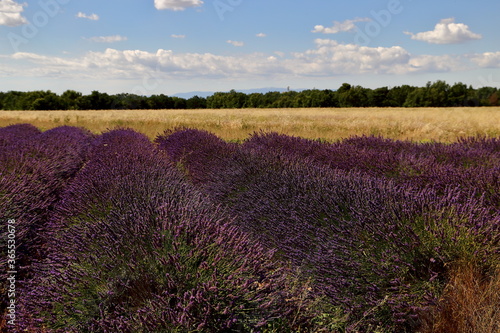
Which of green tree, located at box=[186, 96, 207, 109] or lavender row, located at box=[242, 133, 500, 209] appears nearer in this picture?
lavender row, located at box=[242, 133, 500, 209]

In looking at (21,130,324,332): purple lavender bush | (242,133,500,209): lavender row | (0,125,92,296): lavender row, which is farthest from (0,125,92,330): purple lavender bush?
(242,133,500,209): lavender row

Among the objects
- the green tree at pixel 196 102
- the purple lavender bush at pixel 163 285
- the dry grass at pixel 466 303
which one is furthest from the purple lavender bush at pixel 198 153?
the green tree at pixel 196 102

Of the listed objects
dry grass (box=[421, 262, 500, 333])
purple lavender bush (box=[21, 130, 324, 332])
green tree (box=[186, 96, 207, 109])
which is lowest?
dry grass (box=[421, 262, 500, 333])

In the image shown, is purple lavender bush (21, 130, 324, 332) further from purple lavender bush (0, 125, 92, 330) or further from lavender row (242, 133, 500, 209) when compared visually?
lavender row (242, 133, 500, 209)

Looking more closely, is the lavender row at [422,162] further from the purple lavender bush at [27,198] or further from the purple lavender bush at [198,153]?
the purple lavender bush at [27,198]

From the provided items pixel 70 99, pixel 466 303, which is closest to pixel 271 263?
pixel 466 303

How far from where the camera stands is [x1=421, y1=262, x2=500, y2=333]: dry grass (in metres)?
2.39

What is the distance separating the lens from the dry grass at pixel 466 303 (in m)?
2.39

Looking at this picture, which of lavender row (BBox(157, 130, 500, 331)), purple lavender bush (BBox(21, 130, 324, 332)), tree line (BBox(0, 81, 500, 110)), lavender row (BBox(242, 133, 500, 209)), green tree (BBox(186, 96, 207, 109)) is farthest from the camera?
green tree (BBox(186, 96, 207, 109))

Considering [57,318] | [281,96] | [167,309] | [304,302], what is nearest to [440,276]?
[304,302]

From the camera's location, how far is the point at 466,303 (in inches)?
98.8

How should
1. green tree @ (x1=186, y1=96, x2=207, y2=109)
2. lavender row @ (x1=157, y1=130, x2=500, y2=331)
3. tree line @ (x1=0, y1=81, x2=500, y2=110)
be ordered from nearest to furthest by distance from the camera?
lavender row @ (x1=157, y1=130, x2=500, y2=331)
tree line @ (x1=0, y1=81, x2=500, y2=110)
green tree @ (x1=186, y1=96, x2=207, y2=109)

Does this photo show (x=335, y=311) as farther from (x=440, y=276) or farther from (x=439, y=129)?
(x=439, y=129)

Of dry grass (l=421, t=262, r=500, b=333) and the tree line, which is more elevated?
the tree line
